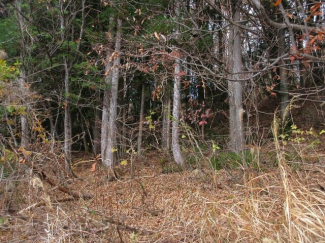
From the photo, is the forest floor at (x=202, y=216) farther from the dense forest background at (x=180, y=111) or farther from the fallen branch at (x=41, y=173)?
the fallen branch at (x=41, y=173)

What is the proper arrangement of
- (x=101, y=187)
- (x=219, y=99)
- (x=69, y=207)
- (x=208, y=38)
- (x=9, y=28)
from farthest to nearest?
(x=219, y=99) → (x=9, y=28) → (x=208, y=38) → (x=101, y=187) → (x=69, y=207)

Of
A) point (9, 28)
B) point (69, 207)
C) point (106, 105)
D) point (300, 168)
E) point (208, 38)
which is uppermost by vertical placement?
point (9, 28)

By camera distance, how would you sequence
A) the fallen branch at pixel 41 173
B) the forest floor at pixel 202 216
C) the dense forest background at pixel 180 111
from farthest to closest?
the fallen branch at pixel 41 173, the dense forest background at pixel 180 111, the forest floor at pixel 202 216

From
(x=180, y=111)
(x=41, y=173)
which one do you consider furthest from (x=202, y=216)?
(x=180, y=111)

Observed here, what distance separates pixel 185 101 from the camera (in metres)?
13.2

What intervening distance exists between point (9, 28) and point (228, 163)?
26.0 ft

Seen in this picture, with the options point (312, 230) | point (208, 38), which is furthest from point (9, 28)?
point (312, 230)

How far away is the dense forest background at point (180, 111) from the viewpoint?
131 inches

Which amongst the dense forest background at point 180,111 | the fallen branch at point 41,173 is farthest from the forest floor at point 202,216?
the fallen branch at point 41,173

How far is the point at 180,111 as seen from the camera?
24.8ft

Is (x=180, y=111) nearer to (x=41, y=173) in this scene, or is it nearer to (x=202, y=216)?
(x=41, y=173)

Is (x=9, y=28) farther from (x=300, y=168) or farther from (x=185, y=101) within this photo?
(x=300, y=168)

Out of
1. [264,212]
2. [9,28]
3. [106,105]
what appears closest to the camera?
[264,212]

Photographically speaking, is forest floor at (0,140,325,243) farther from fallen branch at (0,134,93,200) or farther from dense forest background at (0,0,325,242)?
fallen branch at (0,134,93,200)
